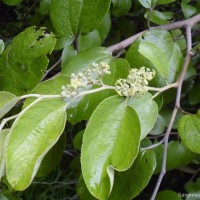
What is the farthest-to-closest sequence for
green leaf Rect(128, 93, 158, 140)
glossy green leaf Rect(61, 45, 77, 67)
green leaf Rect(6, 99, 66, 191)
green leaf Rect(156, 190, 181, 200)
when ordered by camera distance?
green leaf Rect(156, 190, 181, 200), glossy green leaf Rect(61, 45, 77, 67), green leaf Rect(128, 93, 158, 140), green leaf Rect(6, 99, 66, 191)

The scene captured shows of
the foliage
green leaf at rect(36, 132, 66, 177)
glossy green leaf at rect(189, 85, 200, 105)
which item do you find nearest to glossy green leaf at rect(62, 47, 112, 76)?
the foliage

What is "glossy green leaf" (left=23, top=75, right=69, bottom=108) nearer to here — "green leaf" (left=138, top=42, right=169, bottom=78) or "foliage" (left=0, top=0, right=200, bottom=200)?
"foliage" (left=0, top=0, right=200, bottom=200)

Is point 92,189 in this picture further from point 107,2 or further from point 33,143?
point 107,2

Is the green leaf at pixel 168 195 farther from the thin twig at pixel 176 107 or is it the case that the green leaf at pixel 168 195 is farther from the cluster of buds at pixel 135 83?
the cluster of buds at pixel 135 83

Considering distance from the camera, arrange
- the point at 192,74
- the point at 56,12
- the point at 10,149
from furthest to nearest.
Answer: the point at 192,74 → the point at 56,12 → the point at 10,149

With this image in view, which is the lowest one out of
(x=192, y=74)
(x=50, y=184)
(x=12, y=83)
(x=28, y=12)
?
(x=50, y=184)

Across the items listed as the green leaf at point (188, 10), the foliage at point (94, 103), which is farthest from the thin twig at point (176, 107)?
the green leaf at point (188, 10)

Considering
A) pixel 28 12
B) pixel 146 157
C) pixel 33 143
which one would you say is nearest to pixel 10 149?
pixel 33 143
